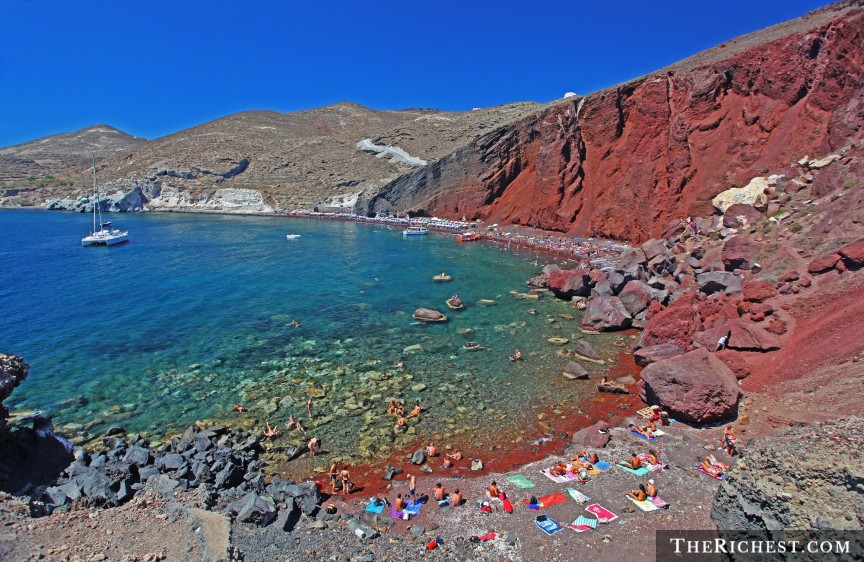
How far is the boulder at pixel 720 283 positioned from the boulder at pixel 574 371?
30.8 feet

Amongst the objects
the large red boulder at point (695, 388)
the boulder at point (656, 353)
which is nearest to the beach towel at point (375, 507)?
the large red boulder at point (695, 388)

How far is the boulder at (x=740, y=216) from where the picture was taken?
30422mm

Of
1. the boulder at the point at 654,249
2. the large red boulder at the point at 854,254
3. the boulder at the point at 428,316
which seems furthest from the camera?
the boulder at the point at 654,249

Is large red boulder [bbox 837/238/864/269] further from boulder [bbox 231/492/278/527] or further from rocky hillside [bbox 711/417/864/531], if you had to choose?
boulder [bbox 231/492/278/527]

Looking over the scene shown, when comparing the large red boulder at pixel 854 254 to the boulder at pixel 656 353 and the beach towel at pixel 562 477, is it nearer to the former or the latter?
the boulder at pixel 656 353

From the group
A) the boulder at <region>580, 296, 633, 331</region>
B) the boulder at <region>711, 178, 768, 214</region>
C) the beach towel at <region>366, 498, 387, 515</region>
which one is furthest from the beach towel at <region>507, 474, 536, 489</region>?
the boulder at <region>711, 178, 768, 214</region>

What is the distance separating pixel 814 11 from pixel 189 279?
200 feet

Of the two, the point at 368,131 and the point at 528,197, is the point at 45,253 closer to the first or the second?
the point at 528,197

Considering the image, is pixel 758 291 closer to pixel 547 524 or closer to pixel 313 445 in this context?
pixel 547 524

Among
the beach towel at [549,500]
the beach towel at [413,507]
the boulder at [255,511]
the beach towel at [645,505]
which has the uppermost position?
the beach towel at [645,505]

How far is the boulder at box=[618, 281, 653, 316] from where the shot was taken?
26.9 m

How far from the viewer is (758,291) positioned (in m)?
20.4

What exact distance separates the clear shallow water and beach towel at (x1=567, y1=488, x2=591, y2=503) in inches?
171

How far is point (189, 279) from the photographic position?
39.6 meters
